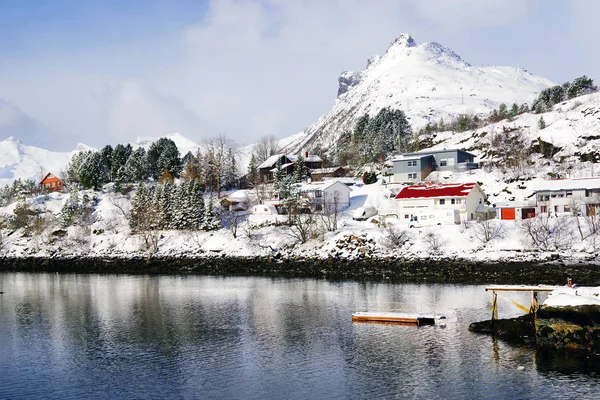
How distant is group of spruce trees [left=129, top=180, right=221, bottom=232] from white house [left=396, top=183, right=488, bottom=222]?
941 inches

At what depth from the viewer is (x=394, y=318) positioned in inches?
1337

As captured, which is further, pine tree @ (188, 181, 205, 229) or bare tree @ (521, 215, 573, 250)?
pine tree @ (188, 181, 205, 229)

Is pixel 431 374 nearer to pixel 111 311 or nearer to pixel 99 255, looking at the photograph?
pixel 111 311

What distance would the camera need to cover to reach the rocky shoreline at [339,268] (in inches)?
1879

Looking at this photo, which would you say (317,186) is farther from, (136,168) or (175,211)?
(136,168)

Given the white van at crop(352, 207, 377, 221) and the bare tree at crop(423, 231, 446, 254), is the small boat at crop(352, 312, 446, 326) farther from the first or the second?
the white van at crop(352, 207, 377, 221)

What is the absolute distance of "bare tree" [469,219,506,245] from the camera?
186 ft

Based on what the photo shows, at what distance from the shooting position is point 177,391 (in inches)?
918

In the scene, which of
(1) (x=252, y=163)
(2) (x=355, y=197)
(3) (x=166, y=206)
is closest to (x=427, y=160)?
(2) (x=355, y=197)

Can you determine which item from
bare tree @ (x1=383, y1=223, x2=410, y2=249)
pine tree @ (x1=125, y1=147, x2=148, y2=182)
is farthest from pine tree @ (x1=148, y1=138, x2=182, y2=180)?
bare tree @ (x1=383, y1=223, x2=410, y2=249)

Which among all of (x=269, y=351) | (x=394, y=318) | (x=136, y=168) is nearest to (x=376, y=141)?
(x=136, y=168)

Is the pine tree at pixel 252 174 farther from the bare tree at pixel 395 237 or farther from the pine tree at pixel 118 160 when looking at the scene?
the bare tree at pixel 395 237

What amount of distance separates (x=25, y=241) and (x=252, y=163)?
3837 centimetres

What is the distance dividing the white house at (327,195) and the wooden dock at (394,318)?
38.9m
